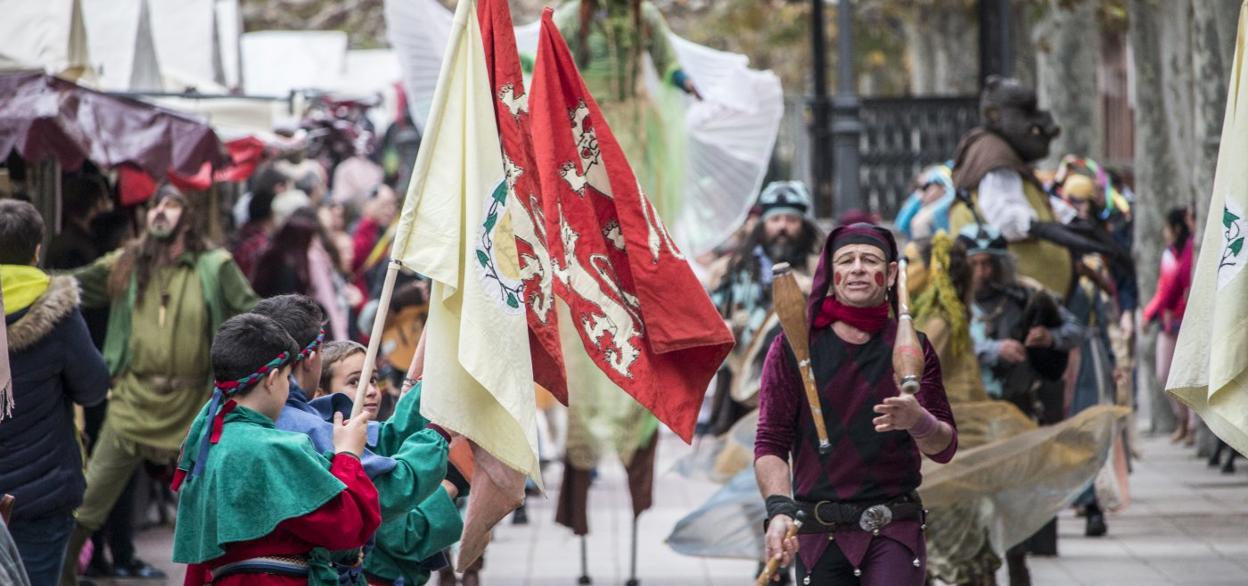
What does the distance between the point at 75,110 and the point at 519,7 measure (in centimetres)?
2349

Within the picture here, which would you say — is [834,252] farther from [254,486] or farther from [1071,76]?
[1071,76]

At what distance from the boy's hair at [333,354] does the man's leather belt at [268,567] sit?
1.25 m

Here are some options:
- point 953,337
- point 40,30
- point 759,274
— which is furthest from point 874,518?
point 40,30

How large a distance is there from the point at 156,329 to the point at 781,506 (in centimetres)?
466

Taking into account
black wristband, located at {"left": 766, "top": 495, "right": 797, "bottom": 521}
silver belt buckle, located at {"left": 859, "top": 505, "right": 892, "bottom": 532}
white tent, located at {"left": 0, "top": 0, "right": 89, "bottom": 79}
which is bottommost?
silver belt buckle, located at {"left": 859, "top": 505, "right": 892, "bottom": 532}

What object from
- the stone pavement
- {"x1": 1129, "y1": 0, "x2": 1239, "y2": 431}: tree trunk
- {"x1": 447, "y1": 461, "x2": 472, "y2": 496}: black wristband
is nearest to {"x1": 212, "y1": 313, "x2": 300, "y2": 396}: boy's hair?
{"x1": 447, "y1": 461, "x2": 472, "y2": 496}: black wristband

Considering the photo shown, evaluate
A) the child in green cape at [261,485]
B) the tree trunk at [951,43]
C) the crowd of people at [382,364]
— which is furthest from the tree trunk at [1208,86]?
the tree trunk at [951,43]

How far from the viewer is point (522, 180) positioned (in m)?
6.12

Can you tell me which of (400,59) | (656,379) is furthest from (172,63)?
(656,379)

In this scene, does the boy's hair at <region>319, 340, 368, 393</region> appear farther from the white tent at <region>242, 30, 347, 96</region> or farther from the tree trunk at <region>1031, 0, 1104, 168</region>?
the white tent at <region>242, 30, 347, 96</region>

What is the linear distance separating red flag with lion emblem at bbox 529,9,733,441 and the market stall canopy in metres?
3.71

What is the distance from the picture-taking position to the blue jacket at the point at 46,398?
754 centimetres

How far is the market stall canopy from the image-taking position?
9.38 meters

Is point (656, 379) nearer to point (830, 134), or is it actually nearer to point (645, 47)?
point (645, 47)
